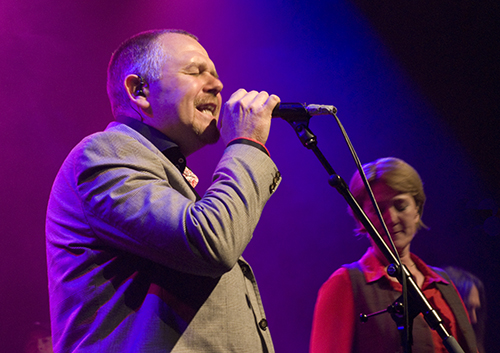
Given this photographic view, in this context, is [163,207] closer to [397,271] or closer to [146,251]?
[146,251]

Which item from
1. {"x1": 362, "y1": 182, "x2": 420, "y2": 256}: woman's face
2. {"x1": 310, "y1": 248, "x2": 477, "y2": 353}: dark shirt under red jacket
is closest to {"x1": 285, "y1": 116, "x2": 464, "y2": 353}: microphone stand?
{"x1": 310, "y1": 248, "x2": 477, "y2": 353}: dark shirt under red jacket

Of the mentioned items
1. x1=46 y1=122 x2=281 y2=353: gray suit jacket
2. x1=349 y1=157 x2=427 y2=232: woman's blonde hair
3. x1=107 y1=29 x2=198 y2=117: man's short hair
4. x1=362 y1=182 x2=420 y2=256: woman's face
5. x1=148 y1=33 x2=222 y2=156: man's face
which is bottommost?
x1=362 y1=182 x2=420 y2=256: woman's face

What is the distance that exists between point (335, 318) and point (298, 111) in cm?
121

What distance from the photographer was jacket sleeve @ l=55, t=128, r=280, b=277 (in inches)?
33.6

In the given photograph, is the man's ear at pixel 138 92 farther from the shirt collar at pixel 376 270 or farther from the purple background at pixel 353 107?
the purple background at pixel 353 107

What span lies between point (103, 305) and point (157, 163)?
36cm

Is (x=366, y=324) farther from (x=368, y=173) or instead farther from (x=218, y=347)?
(x=218, y=347)

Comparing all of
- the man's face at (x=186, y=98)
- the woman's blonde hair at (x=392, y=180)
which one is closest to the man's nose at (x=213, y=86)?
the man's face at (x=186, y=98)

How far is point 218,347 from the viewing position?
0.94 metres

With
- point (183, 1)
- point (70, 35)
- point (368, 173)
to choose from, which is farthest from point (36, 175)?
point (368, 173)

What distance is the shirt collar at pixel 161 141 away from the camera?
120cm

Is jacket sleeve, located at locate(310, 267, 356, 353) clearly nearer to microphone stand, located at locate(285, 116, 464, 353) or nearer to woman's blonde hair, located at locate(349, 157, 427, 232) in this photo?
woman's blonde hair, located at locate(349, 157, 427, 232)

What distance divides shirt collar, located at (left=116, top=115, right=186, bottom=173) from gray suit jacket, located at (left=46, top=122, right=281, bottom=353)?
0.15 metres

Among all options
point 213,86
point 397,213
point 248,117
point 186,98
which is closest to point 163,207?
point 248,117
